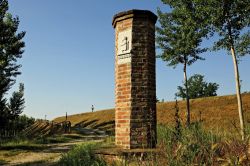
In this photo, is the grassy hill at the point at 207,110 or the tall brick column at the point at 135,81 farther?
the grassy hill at the point at 207,110

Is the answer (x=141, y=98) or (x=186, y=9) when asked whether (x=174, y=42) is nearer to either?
(x=186, y=9)

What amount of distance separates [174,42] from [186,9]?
3.79m

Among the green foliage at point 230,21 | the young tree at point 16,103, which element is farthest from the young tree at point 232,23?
the young tree at point 16,103

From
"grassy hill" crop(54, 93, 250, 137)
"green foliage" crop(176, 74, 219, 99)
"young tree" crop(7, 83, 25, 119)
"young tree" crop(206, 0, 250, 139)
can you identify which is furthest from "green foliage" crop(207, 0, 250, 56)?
"green foliage" crop(176, 74, 219, 99)

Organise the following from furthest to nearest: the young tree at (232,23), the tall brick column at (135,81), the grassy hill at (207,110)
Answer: the grassy hill at (207,110) → the young tree at (232,23) → the tall brick column at (135,81)

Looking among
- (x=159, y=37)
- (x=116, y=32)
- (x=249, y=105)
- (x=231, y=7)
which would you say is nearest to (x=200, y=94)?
(x=249, y=105)

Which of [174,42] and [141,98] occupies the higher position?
[174,42]

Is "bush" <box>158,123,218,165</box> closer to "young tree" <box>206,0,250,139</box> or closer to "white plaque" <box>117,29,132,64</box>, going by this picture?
"white plaque" <box>117,29,132,64</box>

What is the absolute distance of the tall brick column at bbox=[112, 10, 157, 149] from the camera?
24.5 ft

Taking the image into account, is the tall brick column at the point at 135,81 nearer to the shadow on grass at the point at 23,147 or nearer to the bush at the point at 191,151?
the bush at the point at 191,151

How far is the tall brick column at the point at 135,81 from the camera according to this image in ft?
24.5

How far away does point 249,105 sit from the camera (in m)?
29.8

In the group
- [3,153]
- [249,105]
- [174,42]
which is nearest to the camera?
[3,153]

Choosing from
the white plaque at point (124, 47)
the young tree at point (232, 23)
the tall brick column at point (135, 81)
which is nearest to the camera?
the tall brick column at point (135, 81)
